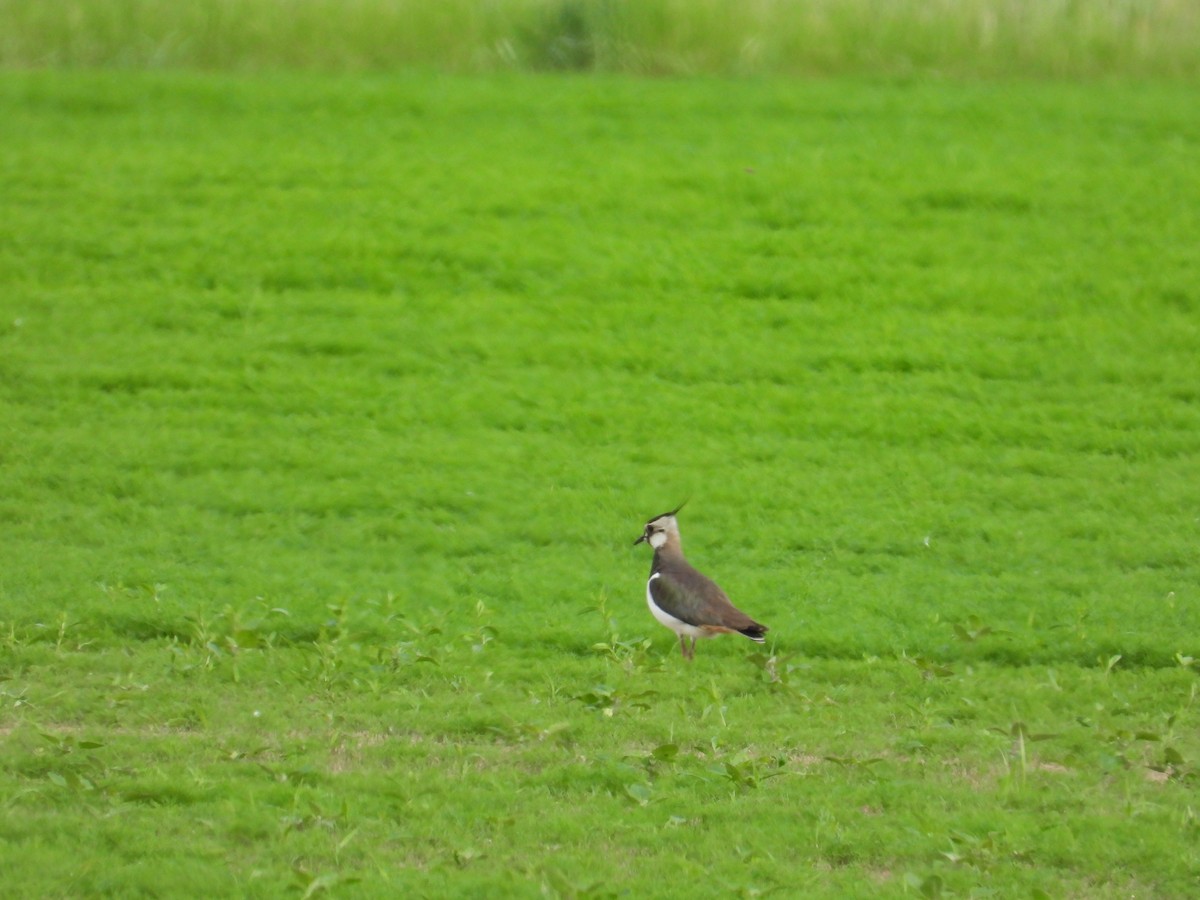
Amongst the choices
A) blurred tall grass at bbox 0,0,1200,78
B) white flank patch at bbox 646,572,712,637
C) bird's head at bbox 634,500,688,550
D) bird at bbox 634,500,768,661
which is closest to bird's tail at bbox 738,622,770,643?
bird at bbox 634,500,768,661

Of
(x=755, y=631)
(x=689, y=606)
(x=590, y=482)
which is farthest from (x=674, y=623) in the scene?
(x=590, y=482)

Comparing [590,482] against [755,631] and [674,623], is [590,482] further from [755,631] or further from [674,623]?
[755,631]

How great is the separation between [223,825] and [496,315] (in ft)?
25.5

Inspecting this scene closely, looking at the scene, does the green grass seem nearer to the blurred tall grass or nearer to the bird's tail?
the bird's tail

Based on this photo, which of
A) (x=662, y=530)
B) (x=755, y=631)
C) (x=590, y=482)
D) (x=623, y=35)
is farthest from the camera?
(x=623, y=35)

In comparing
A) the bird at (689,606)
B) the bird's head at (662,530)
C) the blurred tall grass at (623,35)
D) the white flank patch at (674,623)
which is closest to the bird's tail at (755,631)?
the bird at (689,606)

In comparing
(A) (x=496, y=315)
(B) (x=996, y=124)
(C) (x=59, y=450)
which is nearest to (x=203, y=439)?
(C) (x=59, y=450)

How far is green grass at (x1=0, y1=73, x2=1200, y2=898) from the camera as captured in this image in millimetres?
7215

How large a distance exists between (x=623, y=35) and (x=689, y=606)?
35.2 ft

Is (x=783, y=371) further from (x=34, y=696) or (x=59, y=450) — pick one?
(x=34, y=696)

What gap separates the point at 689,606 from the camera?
30.3ft

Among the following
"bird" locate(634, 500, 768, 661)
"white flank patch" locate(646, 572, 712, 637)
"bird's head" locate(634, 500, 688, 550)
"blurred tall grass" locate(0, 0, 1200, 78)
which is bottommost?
"white flank patch" locate(646, 572, 712, 637)

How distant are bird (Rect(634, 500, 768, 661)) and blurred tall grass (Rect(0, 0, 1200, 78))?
981 centimetres

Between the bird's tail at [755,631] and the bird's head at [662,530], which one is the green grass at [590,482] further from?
the bird's head at [662,530]
